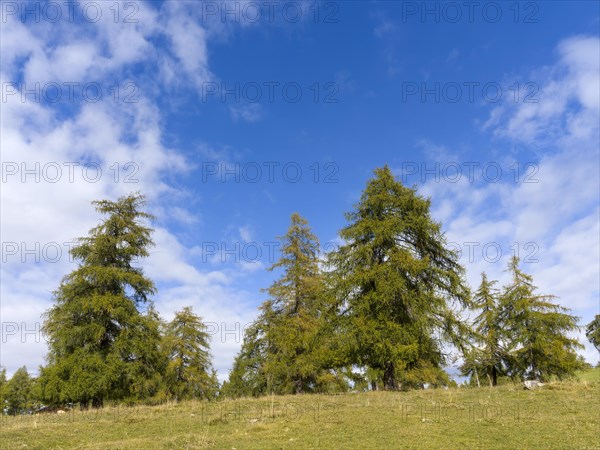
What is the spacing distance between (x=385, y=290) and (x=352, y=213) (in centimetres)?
593

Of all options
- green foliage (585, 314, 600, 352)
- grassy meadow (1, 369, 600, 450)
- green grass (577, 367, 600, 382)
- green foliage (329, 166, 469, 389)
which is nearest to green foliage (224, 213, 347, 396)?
green foliage (329, 166, 469, 389)

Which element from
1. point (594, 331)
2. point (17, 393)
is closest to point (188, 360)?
point (17, 393)

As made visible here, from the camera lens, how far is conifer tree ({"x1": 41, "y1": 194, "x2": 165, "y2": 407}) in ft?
80.3

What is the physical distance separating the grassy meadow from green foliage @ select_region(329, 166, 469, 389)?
9.57 ft

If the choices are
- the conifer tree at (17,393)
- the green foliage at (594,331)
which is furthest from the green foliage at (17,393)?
the green foliage at (594,331)

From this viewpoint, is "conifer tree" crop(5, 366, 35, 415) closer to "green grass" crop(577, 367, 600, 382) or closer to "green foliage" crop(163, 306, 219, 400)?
"green foliage" crop(163, 306, 219, 400)

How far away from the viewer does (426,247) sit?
963 inches

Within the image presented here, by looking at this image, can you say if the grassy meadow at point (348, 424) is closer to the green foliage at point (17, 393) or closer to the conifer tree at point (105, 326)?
the conifer tree at point (105, 326)

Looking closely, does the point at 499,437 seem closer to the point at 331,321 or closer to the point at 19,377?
the point at 331,321

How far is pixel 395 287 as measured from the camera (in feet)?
71.1

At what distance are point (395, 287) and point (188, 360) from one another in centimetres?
2662

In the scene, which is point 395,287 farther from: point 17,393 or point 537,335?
point 17,393

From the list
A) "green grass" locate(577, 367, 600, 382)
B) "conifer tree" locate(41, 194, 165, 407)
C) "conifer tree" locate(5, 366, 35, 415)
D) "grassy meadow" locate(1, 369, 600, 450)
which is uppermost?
"conifer tree" locate(41, 194, 165, 407)

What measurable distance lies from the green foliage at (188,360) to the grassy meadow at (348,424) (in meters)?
20.4
